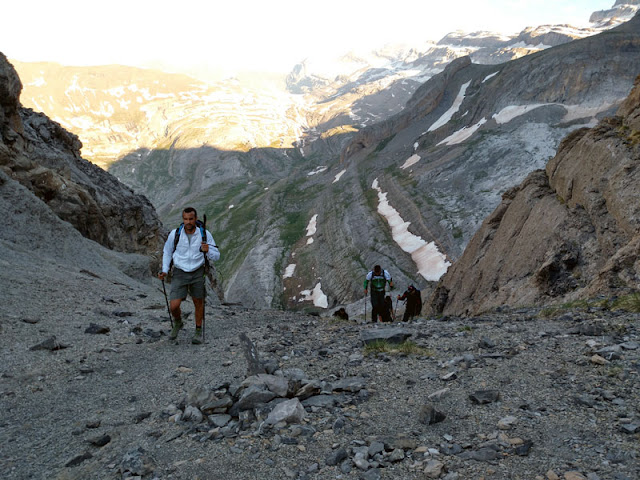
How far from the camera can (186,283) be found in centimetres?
1008

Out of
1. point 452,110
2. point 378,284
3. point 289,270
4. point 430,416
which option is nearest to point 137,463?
point 430,416

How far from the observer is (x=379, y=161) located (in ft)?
336

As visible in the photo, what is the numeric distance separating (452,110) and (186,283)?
351ft

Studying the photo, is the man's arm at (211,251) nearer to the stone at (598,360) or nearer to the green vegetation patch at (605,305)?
the stone at (598,360)

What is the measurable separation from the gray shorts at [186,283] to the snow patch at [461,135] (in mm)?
78797

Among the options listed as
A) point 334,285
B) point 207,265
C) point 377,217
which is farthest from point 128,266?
point 377,217

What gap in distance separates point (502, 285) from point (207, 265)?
1404cm

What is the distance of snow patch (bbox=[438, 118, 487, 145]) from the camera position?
266 ft

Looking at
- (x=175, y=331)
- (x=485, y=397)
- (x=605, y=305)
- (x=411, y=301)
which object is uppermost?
(x=605, y=305)

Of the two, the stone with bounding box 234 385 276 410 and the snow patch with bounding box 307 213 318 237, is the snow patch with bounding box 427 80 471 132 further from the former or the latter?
the stone with bounding box 234 385 276 410

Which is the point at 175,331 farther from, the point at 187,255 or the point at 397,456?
the point at 397,456

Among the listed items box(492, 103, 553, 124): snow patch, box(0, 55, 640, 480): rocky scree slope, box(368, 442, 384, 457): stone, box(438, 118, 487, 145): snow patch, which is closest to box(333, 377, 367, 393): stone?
box(0, 55, 640, 480): rocky scree slope

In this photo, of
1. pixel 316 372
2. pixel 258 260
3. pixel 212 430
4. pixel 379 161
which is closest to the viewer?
pixel 212 430

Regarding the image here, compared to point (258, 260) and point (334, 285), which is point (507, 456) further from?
point (258, 260)
